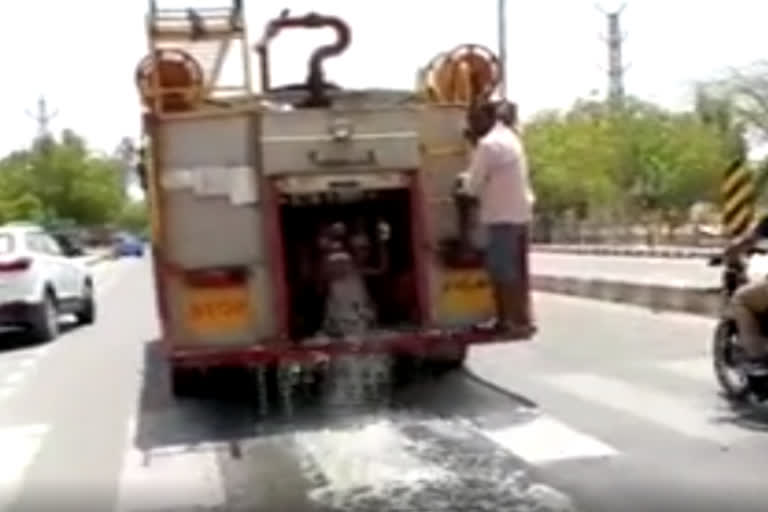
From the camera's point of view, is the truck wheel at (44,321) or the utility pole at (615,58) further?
the utility pole at (615,58)

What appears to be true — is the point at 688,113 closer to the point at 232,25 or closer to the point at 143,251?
the point at 143,251

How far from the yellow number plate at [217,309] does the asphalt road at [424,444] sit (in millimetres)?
747

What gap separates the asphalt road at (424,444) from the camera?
8.35 m

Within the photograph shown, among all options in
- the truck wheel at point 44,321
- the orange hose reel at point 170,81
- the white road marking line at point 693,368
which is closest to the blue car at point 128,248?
the truck wheel at point 44,321

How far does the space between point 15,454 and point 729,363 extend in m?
5.00

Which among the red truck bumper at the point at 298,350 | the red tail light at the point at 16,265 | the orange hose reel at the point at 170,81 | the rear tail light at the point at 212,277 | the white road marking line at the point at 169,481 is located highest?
the orange hose reel at the point at 170,81

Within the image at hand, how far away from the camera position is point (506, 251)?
11.6m

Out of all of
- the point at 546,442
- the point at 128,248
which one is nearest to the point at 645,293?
the point at 546,442

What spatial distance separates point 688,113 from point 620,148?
14.9ft

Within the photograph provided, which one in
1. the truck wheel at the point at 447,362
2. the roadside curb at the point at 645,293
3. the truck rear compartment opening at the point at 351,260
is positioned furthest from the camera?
the roadside curb at the point at 645,293

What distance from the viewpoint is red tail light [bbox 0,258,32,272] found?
68.5 feet

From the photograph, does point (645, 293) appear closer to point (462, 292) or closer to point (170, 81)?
point (462, 292)

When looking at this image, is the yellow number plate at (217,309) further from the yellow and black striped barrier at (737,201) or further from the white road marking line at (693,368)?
the yellow and black striped barrier at (737,201)

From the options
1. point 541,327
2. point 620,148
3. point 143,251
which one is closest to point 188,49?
point 541,327
